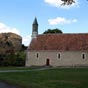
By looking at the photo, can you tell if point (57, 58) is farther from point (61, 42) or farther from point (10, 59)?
point (10, 59)

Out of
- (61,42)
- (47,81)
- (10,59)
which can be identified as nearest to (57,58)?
(61,42)

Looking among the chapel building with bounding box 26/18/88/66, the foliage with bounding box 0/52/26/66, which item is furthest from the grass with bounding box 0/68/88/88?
the foliage with bounding box 0/52/26/66

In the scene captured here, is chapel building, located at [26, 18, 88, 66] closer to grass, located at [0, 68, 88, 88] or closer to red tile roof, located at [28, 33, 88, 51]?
red tile roof, located at [28, 33, 88, 51]

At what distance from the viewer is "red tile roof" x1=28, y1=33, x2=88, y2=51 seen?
71125mm

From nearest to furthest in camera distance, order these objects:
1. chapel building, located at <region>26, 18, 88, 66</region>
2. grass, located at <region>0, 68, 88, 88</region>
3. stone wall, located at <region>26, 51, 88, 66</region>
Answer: grass, located at <region>0, 68, 88, 88</region> < stone wall, located at <region>26, 51, 88, 66</region> < chapel building, located at <region>26, 18, 88, 66</region>

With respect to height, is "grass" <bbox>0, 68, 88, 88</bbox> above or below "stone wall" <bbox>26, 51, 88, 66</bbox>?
below

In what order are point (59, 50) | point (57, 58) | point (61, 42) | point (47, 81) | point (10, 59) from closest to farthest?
point (47, 81) → point (59, 50) → point (10, 59) → point (57, 58) → point (61, 42)

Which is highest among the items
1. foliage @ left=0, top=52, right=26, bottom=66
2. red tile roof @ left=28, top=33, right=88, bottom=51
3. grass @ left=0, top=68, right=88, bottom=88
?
red tile roof @ left=28, top=33, right=88, bottom=51

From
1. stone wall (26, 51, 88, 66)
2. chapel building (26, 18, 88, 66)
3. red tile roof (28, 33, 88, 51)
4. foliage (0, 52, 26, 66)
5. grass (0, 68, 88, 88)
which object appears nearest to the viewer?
grass (0, 68, 88, 88)

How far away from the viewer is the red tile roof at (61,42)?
2800 inches

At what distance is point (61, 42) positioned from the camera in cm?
7344

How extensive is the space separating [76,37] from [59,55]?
238 inches

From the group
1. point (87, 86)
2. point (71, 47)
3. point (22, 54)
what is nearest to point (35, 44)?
point (22, 54)

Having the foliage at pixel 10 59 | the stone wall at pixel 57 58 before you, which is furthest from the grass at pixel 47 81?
the foliage at pixel 10 59
